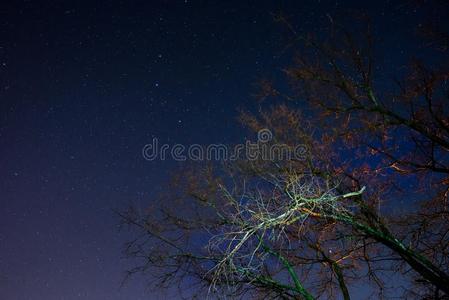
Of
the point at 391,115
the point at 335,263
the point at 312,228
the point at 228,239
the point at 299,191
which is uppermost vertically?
the point at 391,115

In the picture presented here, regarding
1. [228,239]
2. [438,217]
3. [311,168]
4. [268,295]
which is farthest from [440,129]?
[228,239]

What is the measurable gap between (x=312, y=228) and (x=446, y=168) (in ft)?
10.9

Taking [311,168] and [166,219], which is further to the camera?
A: [166,219]

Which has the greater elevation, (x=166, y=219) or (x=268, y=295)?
(x=166, y=219)

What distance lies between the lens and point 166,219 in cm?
1009

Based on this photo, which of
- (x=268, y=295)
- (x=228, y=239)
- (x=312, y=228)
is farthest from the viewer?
(x=312, y=228)

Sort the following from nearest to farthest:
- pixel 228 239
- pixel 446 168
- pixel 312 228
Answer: pixel 228 239, pixel 446 168, pixel 312 228

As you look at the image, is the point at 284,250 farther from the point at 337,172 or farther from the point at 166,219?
the point at 166,219

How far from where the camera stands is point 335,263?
9.66 meters

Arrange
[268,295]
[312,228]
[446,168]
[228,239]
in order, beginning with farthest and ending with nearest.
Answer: [312,228] < [268,295] < [446,168] < [228,239]

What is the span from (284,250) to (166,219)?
10.3 ft

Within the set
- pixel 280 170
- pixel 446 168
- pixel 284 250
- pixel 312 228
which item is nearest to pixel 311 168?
pixel 280 170

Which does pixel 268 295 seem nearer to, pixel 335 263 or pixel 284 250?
pixel 284 250

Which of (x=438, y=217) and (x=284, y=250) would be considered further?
(x=284, y=250)
